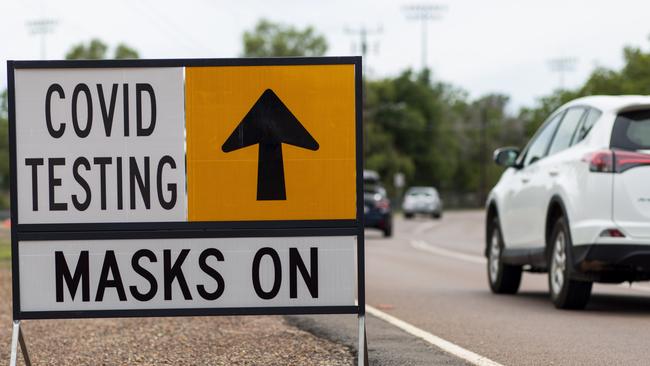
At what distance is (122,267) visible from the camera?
253 inches

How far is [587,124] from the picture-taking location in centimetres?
1051

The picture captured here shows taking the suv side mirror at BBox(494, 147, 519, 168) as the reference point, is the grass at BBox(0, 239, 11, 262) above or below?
below

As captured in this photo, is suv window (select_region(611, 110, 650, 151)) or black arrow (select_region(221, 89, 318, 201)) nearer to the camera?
black arrow (select_region(221, 89, 318, 201))

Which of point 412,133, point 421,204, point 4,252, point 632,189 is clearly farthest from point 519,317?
point 412,133

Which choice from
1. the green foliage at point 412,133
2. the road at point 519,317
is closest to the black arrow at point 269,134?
the road at point 519,317

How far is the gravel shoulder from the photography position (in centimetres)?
771

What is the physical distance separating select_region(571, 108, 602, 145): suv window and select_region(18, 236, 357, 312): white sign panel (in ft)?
14.8

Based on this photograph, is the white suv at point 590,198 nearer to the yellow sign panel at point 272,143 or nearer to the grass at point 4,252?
the yellow sign panel at point 272,143

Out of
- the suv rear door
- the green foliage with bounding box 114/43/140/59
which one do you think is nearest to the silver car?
the green foliage with bounding box 114/43/140/59

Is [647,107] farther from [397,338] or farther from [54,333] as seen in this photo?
[54,333]

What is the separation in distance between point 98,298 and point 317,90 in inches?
59.8

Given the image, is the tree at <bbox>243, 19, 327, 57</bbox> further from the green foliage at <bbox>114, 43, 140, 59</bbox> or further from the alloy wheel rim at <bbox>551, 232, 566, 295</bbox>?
the alloy wheel rim at <bbox>551, 232, 566, 295</bbox>

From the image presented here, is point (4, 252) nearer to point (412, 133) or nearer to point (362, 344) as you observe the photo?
point (362, 344)

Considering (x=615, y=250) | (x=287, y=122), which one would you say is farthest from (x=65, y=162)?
(x=615, y=250)
